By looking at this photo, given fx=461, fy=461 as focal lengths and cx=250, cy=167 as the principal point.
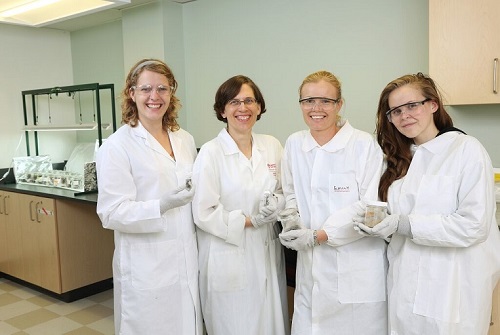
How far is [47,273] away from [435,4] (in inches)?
129

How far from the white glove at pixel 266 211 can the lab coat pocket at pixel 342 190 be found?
0.76 feet

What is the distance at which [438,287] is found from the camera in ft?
5.07

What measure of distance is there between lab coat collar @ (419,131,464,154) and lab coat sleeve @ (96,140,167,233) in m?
1.05

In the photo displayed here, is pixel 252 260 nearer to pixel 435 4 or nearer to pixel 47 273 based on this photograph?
pixel 435 4

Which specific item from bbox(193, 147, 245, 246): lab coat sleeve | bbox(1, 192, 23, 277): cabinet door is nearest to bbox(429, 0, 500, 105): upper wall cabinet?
bbox(193, 147, 245, 246): lab coat sleeve

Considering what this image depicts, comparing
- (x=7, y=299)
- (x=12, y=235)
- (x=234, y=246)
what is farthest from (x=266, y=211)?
(x=12, y=235)

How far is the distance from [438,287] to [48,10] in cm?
319

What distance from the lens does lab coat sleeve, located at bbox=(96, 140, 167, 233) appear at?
184cm

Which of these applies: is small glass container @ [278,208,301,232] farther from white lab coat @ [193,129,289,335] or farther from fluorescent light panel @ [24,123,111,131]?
fluorescent light panel @ [24,123,111,131]

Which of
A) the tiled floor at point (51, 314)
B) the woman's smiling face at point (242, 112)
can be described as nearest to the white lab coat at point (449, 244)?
the woman's smiling face at point (242, 112)

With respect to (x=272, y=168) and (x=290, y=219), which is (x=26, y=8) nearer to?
(x=272, y=168)

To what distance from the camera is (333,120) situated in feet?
6.17

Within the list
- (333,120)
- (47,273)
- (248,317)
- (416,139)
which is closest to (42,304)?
(47,273)

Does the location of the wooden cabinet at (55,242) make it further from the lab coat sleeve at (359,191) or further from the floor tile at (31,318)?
the lab coat sleeve at (359,191)
